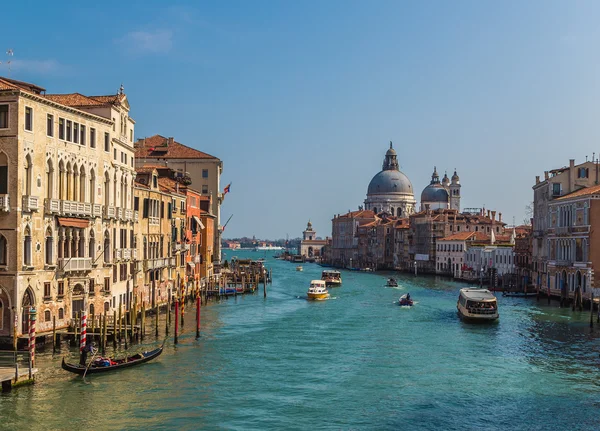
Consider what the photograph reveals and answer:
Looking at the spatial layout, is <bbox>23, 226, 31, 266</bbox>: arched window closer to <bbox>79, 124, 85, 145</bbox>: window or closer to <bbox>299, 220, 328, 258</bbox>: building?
<bbox>79, 124, 85, 145</bbox>: window

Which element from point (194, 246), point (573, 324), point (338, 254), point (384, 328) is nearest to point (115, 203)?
point (384, 328)

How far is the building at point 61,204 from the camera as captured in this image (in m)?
23.1

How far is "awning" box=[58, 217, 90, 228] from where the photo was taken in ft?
82.4

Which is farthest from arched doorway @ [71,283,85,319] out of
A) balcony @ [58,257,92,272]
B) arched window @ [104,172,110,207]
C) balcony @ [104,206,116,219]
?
arched window @ [104,172,110,207]

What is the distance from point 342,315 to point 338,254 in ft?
294

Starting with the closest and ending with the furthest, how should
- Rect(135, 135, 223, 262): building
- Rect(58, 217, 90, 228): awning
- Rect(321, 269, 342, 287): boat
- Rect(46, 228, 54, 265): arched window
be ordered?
Rect(46, 228, 54, 265): arched window
Rect(58, 217, 90, 228): awning
Rect(135, 135, 223, 262): building
Rect(321, 269, 342, 287): boat

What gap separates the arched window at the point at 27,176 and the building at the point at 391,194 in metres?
114

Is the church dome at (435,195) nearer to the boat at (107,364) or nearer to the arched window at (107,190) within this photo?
the arched window at (107,190)

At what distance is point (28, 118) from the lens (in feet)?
77.3

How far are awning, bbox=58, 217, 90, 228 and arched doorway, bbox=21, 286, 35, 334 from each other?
2.56 m

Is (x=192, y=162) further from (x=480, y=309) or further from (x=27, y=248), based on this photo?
(x=27, y=248)

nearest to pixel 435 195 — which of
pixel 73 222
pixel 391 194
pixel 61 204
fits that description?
pixel 391 194

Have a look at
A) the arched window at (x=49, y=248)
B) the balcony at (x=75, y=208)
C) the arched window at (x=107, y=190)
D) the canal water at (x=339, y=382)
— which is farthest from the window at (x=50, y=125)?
the canal water at (x=339, y=382)

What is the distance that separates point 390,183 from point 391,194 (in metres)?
2.06
